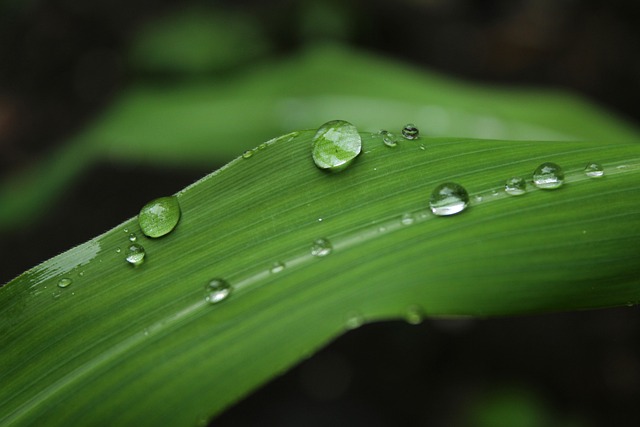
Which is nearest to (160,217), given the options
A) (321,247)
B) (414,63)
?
(321,247)

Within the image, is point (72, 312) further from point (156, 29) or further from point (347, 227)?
point (156, 29)

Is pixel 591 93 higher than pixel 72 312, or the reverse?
pixel 591 93

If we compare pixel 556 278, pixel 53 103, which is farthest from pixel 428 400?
pixel 53 103

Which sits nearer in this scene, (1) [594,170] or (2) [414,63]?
(1) [594,170]

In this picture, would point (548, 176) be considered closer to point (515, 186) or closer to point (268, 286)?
point (515, 186)

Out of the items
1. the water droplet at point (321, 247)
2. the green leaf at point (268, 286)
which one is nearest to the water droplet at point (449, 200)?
the green leaf at point (268, 286)

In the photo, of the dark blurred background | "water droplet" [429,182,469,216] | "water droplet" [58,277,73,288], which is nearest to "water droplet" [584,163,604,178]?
"water droplet" [429,182,469,216]
